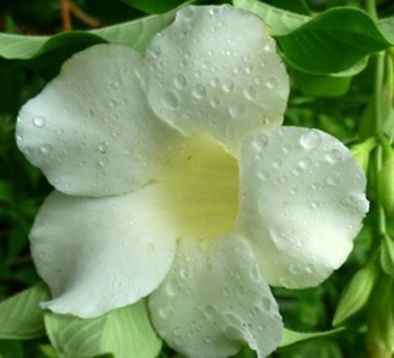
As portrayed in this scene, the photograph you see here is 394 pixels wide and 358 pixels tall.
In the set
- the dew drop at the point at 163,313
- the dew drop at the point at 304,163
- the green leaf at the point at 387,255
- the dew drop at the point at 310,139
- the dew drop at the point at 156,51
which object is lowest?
the dew drop at the point at 163,313

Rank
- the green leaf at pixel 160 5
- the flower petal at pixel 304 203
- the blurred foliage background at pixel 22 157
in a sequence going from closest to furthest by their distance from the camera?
1. the flower petal at pixel 304 203
2. the green leaf at pixel 160 5
3. the blurred foliage background at pixel 22 157

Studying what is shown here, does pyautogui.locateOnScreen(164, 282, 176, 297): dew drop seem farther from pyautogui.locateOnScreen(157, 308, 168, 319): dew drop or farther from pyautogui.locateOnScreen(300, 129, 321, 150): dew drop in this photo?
pyautogui.locateOnScreen(300, 129, 321, 150): dew drop

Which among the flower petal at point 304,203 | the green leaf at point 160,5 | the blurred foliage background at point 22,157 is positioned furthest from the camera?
the blurred foliage background at point 22,157

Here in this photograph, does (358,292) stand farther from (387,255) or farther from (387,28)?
(387,28)

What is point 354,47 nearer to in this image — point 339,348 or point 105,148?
point 105,148

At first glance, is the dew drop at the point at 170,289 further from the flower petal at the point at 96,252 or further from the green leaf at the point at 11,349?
the green leaf at the point at 11,349

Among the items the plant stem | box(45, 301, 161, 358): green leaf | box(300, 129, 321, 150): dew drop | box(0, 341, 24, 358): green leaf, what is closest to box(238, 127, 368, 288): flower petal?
box(300, 129, 321, 150): dew drop

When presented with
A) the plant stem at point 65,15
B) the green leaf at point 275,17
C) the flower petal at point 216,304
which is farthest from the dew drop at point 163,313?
the plant stem at point 65,15
